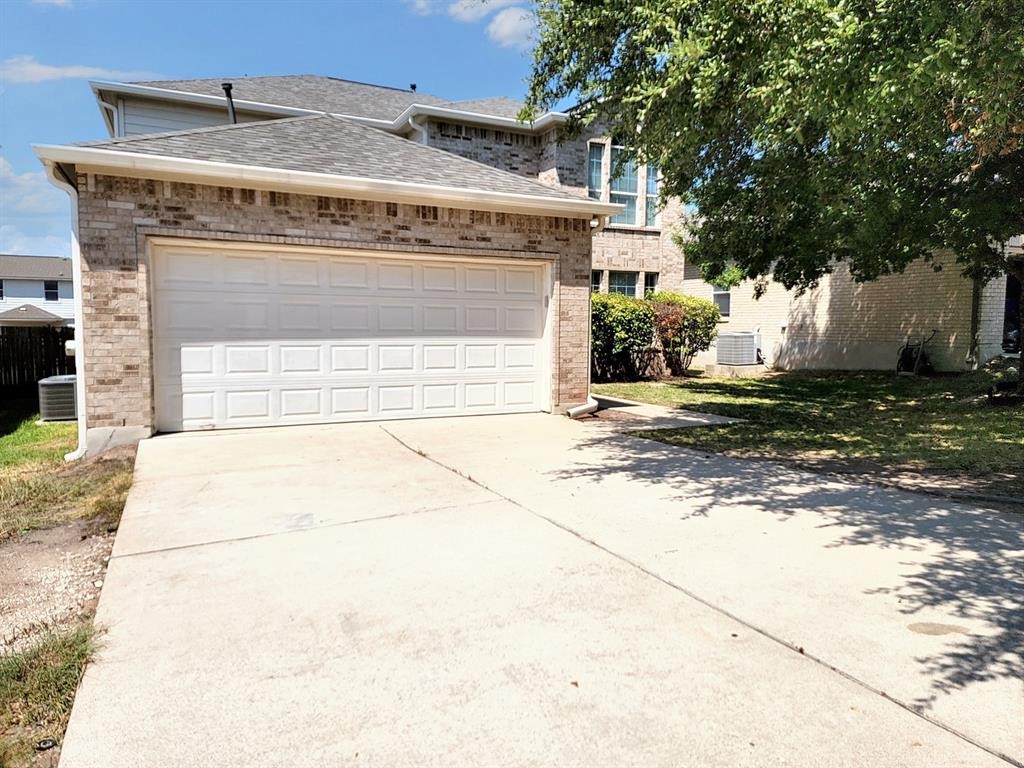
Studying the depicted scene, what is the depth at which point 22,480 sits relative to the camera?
635 centimetres

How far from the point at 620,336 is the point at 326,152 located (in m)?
8.89

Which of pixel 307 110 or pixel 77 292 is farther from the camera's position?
pixel 307 110

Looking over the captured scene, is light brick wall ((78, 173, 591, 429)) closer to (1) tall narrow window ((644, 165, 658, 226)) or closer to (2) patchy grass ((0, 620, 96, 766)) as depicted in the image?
(2) patchy grass ((0, 620, 96, 766))

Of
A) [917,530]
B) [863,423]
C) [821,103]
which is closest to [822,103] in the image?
[821,103]

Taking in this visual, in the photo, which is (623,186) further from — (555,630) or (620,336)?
(555,630)

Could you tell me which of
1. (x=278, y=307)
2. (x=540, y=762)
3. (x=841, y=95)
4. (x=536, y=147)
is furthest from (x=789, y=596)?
(x=536, y=147)

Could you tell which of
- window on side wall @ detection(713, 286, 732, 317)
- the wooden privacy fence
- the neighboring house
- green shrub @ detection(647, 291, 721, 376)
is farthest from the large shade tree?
the neighboring house

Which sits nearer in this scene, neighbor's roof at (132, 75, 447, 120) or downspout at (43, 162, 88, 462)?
downspout at (43, 162, 88, 462)

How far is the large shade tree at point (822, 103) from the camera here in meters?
4.08

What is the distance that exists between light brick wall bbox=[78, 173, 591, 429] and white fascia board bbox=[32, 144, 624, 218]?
0.15 meters

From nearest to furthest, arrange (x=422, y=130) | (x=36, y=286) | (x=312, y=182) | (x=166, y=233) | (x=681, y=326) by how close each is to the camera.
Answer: (x=166, y=233) < (x=312, y=182) < (x=422, y=130) < (x=681, y=326) < (x=36, y=286)

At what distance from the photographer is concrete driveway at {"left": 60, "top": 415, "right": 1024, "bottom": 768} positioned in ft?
7.38

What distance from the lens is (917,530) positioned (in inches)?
179

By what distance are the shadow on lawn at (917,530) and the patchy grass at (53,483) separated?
4.04 metres
